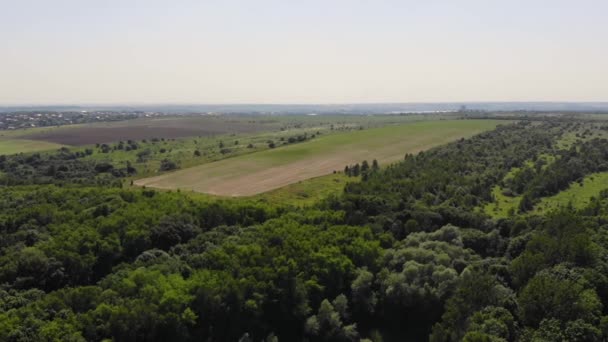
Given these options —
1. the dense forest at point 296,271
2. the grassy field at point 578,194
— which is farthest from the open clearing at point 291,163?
the grassy field at point 578,194

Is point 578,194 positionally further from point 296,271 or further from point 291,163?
point 291,163

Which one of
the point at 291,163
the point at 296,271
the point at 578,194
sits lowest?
the point at 296,271

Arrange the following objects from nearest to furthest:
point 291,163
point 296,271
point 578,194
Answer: point 296,271
point 578,194
point 291,163

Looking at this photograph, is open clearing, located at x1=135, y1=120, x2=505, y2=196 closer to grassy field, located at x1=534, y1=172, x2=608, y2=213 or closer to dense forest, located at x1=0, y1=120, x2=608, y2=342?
dense forest, located at x1=0, y1=120, x2=608, y2=342

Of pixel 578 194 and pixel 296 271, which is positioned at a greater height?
pixel 578 194

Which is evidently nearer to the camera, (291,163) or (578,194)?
(578,194)

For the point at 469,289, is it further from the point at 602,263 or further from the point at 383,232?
the point at 383,232

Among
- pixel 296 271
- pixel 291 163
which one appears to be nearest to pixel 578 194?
pixel 296 271
